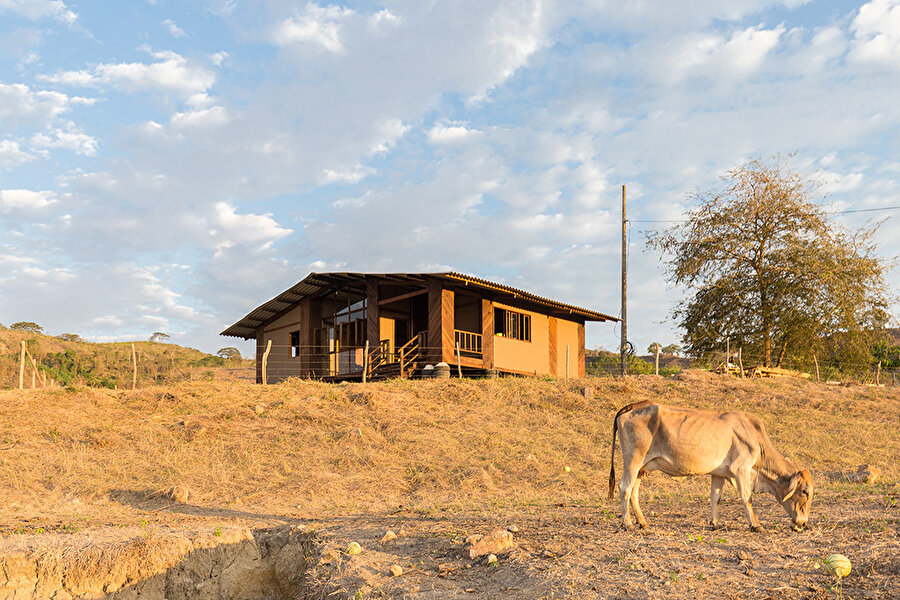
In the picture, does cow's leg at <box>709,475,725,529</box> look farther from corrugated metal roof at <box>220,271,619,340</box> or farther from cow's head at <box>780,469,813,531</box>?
corrugated metal roof at <box>220,271,619,340</box>

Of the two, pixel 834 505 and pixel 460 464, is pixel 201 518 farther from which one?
pixel 834 505

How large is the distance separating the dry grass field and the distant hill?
82.8 ft

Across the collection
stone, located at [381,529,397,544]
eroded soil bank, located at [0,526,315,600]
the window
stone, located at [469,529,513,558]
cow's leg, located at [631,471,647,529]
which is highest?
the window

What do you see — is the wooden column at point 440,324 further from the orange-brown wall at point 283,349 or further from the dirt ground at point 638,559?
the dirt ground at point 638,559

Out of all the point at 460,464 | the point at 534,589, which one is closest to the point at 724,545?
the point at 534,589

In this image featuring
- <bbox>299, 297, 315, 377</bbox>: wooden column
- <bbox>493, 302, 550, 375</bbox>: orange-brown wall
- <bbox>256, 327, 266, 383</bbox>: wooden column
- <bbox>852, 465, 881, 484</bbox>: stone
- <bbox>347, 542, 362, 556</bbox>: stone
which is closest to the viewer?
<bbox>347, 542, 362, 556</bbox>: stone

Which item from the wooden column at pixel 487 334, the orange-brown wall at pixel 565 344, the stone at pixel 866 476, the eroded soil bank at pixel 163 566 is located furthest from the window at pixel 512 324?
the eroded soil bank at pixel 163 566

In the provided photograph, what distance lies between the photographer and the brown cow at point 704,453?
8617mm

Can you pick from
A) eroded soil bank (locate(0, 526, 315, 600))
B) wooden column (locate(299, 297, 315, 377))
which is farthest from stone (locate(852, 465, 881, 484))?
wooden column (locate(299, 297, 315, 377))

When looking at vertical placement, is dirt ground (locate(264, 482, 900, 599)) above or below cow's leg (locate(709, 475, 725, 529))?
below

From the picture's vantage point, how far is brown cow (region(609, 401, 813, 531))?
8617 mm

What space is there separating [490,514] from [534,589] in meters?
4.82

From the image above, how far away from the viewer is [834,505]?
404 inches

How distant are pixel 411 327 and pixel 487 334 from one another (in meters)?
3.73
